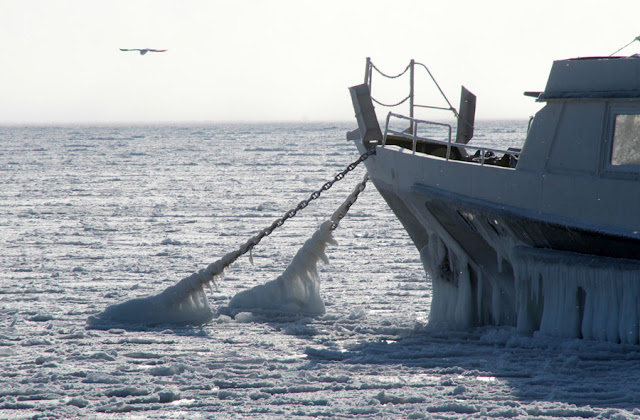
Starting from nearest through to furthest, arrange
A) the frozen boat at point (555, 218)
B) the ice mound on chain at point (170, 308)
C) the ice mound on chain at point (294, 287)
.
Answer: the frozen boat at point (555, 218), the ice mound on chain at point (170, 308), the ice mound on chain at point (294, 287)

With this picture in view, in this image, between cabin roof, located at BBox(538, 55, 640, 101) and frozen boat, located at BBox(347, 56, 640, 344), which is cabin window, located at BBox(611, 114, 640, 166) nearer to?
frozen boat, located at BBox(347, 56, 640, 344)

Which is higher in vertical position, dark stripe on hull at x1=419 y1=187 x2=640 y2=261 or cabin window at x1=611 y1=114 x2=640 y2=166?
cabin window at x1=611 y1=114 x2=640 y2=166

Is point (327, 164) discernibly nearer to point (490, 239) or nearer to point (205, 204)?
point (205, 204)

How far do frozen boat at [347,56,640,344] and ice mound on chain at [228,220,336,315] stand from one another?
4.83 feet

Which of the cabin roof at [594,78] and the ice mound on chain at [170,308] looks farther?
the ice mound on chain at [170,308]

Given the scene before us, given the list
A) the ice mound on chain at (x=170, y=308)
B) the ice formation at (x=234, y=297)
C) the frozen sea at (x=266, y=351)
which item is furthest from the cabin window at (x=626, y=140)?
the ice mound on chain at (x=170, y=308)

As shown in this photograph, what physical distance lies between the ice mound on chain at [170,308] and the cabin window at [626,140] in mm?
4905

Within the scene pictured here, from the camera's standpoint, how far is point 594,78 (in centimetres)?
831

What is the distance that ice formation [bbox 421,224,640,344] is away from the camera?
812cm

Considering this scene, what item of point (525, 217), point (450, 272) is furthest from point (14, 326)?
point (525, 217)

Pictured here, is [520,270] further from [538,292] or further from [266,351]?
[266,351]

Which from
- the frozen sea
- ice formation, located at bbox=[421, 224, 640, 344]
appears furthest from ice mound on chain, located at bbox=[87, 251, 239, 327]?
ice formation, located at bbox=[421, 224, 640, 344]

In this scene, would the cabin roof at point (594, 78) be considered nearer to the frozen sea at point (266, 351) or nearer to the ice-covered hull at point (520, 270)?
the ice-covered hull at point (520, 270)

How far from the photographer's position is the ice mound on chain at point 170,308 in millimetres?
9867
